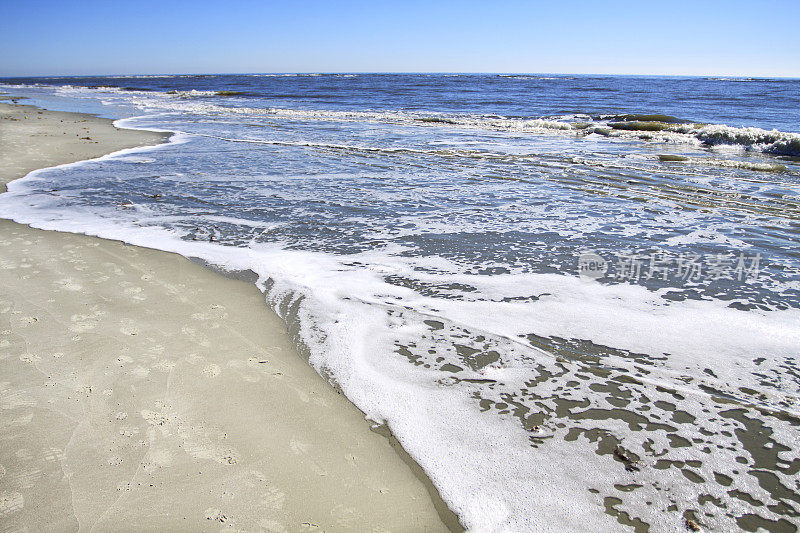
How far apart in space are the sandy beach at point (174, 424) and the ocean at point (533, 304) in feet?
0.78

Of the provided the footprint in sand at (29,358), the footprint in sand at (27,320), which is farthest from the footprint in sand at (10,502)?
the footprint in sand at (27,320)

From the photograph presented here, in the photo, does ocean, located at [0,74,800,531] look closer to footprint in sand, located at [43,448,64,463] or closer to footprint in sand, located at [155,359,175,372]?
footprint in sand, located at [155,359,175,372]

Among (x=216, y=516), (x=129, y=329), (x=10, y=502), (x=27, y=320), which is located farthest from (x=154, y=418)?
(x=27, y=320)

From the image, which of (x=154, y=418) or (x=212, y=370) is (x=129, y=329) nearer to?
(x=212, y=370)

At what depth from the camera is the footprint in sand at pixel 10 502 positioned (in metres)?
1.94

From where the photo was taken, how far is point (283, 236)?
5.52 metres

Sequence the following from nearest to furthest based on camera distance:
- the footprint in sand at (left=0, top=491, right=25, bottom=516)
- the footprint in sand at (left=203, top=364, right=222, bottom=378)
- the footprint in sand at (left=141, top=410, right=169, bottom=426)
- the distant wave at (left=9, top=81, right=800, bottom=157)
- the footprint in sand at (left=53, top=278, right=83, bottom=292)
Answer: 1. the footprint in sand at (left=0, top=491, right=25, bottom=516)
2. the footprint in sand at (left=141, top=410, right=169, bottom=426)
3. the footprint in sand at (left=203, top=364, right=222, bottom=378)
4. the footprint in sand at (left=53, top=278, right=83, bottom=292)
5. the distant wave at (left=9, top=81, right=800, bottom=157)

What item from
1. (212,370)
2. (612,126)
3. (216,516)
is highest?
(612,126)

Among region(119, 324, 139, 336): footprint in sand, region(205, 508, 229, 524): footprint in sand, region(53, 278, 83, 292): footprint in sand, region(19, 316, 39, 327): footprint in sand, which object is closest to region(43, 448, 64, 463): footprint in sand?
region(205, 508, 229, 524): footprint in sand

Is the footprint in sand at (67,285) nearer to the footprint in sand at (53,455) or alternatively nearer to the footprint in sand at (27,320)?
the footprint in sand at (27,320)

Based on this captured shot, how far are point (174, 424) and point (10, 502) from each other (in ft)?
2.27

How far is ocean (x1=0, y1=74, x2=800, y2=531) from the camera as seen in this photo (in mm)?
2232

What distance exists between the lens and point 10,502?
6.48 feet

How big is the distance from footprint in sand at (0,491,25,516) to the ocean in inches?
61.0
